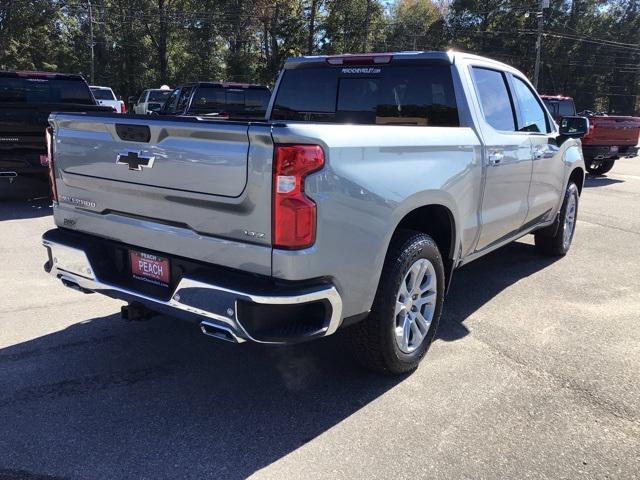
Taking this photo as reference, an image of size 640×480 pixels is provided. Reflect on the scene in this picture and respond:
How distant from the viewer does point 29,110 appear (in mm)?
8578

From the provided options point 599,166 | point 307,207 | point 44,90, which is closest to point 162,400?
point 307,207

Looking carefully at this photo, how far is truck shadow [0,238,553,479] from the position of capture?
2.69m

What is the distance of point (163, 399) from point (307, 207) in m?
1.52

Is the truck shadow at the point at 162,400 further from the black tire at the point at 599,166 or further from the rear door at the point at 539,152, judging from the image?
the black tire at the point at 599,166

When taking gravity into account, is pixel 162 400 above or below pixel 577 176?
below

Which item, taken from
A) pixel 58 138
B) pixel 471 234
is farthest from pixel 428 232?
pixel 58 138

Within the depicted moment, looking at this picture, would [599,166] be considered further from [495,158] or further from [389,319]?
[389,319]

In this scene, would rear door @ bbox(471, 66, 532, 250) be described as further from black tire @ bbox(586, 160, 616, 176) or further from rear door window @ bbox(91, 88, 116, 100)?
rear door window @ bbox(91, 88, 116, 100)

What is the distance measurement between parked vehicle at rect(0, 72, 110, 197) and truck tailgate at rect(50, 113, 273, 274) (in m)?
5.25

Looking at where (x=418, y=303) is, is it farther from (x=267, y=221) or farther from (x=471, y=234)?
(x=267, y=221)

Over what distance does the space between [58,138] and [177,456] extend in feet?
6.84

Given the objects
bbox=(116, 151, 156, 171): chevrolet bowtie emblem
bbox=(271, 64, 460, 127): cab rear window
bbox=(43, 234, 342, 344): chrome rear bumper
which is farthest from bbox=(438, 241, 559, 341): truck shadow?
bbox=(116, 151, 156, 171): chevrolet bowtie emblem

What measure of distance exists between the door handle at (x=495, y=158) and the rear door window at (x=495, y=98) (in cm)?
24

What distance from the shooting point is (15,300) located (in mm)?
4738
